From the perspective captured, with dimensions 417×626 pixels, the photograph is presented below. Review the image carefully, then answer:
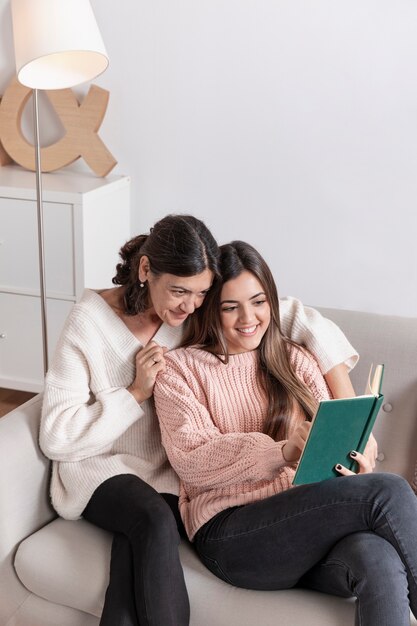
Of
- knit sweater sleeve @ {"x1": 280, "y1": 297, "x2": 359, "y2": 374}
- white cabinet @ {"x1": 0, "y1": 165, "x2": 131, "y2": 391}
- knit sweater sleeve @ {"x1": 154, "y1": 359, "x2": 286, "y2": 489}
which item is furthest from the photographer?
white cabinet @ {"x1": 0, "y1": 165, "x2": 131, "y2": 391}

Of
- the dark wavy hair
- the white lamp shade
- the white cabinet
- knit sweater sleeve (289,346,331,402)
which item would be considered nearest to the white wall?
the white cabinet

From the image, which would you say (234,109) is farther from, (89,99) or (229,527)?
(229,527)

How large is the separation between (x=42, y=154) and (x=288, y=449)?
1.79m

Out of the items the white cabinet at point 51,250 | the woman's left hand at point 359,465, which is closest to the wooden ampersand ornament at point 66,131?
the white cabinet at point 51,250

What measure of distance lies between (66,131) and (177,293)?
1.43 metres

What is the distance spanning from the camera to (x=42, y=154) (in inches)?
124

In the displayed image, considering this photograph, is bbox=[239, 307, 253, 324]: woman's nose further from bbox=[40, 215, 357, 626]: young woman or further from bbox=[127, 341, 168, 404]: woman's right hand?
bbox=[127, 341, 168, 404]: woman's right hand

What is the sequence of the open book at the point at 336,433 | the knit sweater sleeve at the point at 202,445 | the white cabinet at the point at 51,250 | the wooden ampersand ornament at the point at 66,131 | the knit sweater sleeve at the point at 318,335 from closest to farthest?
the open book at the point at 336,433
the knit sweater sleeve at the point at 202,445
the knit sweater sleeve at the point at 318,335
the white cabinet at the point at 51,250
the wooden ampersand ornament at the point at 66,131

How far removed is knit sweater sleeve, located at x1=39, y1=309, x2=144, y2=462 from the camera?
6.20 ft

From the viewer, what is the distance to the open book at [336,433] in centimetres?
157

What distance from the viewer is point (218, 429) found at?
1.93 m

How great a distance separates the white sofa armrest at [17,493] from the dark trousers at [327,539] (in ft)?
1.28

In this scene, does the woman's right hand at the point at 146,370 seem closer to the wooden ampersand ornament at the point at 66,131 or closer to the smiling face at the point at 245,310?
the smiling face at the point at 245,310

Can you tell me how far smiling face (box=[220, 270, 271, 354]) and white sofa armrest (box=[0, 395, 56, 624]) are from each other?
1.58 feet
